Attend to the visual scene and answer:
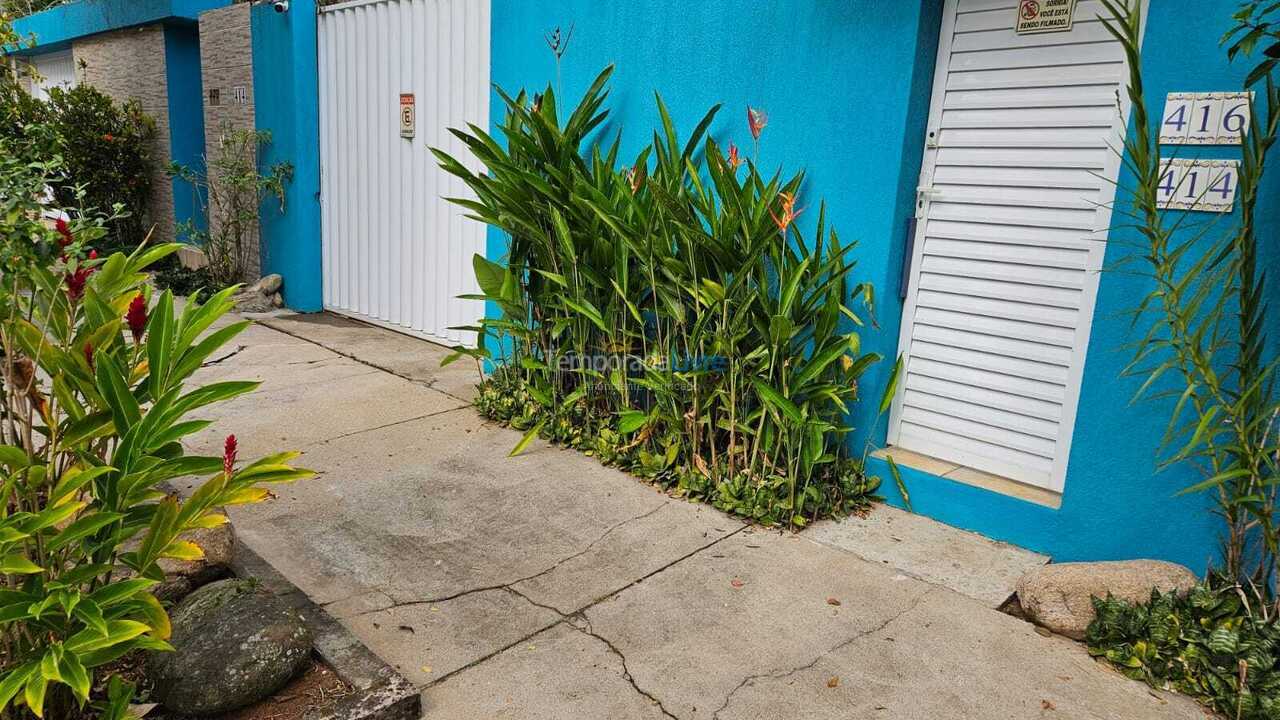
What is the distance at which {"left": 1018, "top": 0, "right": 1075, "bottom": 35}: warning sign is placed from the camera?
334 centimetres

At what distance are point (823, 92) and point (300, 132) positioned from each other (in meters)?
5.26

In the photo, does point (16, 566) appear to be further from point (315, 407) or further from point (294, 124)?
point (294, 124)

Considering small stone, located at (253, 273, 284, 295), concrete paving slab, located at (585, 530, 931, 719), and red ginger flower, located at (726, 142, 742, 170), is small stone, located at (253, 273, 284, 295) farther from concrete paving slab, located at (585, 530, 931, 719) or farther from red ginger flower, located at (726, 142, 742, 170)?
concrete paving slab, located at (585, 530, 931, 719)

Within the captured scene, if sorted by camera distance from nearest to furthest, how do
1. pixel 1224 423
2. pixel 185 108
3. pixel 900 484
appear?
pixel 1224 423 < pixel 900 484 < pixel 185 108

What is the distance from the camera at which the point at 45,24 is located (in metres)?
12.2

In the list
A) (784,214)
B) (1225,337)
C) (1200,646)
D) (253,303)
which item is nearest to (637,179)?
(784,214)

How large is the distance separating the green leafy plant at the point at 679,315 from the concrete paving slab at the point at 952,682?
914 mm

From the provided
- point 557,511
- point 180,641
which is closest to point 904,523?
point 557,511

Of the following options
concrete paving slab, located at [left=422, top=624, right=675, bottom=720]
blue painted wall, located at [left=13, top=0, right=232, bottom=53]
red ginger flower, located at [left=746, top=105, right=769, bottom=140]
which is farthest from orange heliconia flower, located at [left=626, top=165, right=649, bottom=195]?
blue painted wall, located at [left=13, top=0, right=232, bottom=53]

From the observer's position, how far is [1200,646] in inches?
107

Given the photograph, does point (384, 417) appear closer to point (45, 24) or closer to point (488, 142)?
point (488, 142)

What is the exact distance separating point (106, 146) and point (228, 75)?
8.29 feet

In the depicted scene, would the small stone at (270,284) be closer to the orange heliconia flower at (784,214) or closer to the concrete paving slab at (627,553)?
the concrete paving slab at (627,553)

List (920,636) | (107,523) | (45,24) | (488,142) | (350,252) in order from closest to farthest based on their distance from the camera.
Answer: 1. (107,523)
2. (920,636)
3. (488,142)
4. (350,252)
5. (45,24)
